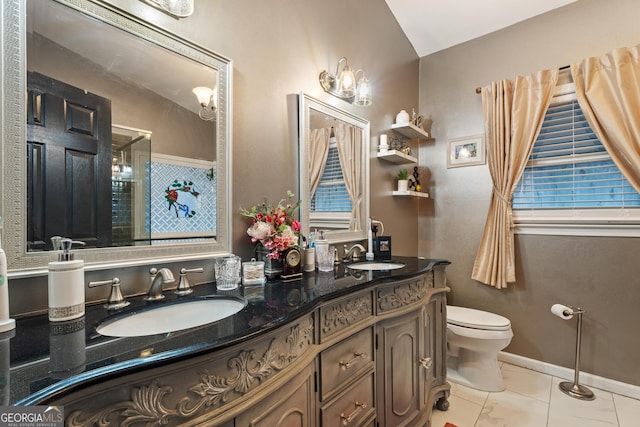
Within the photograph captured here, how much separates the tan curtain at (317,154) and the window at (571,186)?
1676 millimetres

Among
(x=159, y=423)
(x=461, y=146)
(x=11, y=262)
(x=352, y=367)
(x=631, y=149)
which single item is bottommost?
(x=352, y=367)

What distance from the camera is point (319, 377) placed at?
103 centimetres

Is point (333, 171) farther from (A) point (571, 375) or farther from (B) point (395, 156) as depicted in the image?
(A) point (571, 375)

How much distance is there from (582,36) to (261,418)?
3094mm

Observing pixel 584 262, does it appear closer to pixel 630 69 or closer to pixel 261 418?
pixel 630 69

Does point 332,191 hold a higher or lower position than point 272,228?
higher

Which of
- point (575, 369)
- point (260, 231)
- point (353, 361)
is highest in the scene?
point (260, 231)

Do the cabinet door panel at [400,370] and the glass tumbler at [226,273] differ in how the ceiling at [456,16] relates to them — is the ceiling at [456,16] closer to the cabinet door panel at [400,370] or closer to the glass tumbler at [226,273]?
the cabinet door panel at [400,370]

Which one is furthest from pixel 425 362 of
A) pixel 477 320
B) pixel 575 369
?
pixel 575 369

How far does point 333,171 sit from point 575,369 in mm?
2177

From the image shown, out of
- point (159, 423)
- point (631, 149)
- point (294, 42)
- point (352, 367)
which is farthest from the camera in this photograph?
point (631, 149)

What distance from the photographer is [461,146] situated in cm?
259

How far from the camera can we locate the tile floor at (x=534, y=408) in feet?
5.58

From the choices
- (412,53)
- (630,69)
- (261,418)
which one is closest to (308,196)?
(261,418)
